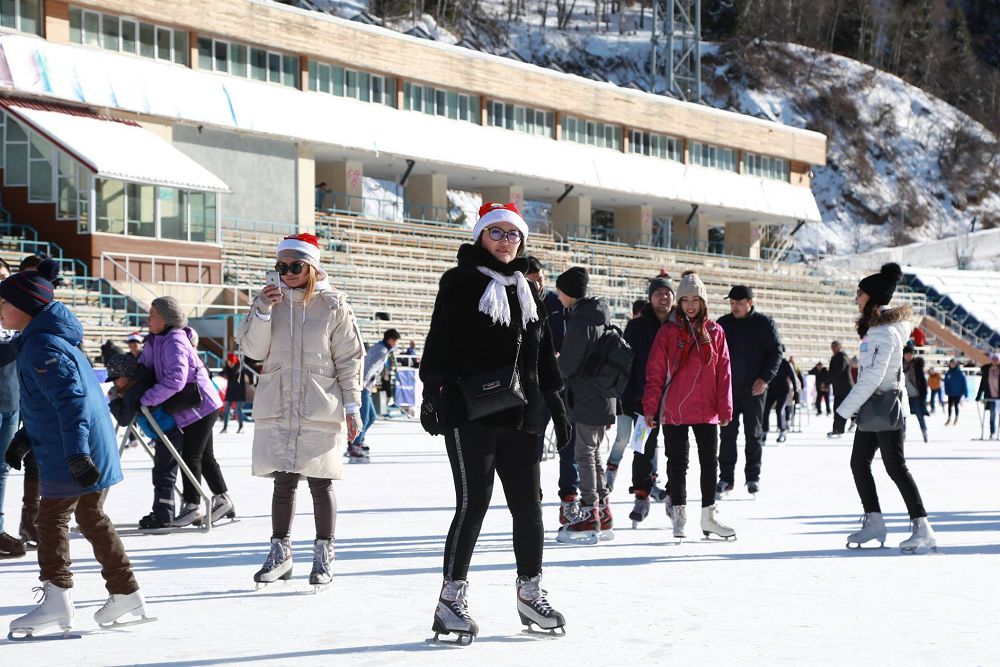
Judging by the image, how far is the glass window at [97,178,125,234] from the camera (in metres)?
33.8

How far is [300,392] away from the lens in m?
7.31

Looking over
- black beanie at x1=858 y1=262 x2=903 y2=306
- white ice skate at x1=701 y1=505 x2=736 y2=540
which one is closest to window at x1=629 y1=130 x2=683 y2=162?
black beanie at x1=858 y1=262 x2=903 y2=306

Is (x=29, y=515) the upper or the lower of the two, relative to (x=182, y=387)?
lower

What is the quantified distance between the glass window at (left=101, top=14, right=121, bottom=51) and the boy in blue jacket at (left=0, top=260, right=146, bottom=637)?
33830 millimetres

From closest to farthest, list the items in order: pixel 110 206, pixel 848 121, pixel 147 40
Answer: pixel 110 206, pixel 147 40, pixel 848 121

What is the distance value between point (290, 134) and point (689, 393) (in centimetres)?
3485

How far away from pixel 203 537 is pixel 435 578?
250cm

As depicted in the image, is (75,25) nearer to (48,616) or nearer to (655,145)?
(655,145)

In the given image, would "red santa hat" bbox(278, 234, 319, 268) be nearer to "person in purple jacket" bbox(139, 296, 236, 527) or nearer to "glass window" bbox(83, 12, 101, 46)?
"person in purple jacket" bbox(139, 296, 236, 527)

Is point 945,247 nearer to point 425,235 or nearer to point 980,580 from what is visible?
point 425,235

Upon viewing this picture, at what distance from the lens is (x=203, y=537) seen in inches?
378

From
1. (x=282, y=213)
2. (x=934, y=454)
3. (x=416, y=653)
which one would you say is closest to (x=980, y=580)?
(x=416, y=653)

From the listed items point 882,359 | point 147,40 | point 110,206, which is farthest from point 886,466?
point 147,40

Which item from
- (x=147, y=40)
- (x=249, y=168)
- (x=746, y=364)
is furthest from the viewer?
(x=249, y=168)
